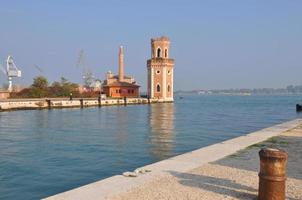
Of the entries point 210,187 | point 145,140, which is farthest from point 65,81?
point 210,187

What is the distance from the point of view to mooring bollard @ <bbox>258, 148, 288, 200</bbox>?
7305mm

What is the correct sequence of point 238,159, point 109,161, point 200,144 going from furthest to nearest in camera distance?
point 200,144 → point 109,161 → point 238,159

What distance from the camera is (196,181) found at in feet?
29.4

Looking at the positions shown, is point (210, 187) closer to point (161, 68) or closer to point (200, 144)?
point (200, 144)

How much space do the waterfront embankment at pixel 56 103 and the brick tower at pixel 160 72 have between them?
2.73 m

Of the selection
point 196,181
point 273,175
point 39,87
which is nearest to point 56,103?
point 39,87

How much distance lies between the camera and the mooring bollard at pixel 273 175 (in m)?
7.30

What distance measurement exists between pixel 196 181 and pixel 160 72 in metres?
81.8

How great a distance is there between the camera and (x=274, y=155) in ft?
24.0

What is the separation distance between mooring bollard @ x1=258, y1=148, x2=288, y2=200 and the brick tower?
8287 centimetres

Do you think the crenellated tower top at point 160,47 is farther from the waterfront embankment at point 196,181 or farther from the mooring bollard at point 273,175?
the mooring bollard at point 273,175

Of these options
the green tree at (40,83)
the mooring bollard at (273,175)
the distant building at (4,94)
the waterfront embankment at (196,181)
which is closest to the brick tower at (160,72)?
the green tree at (40,83)

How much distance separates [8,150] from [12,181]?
23.0 ft

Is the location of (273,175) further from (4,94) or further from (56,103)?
(4,94)
